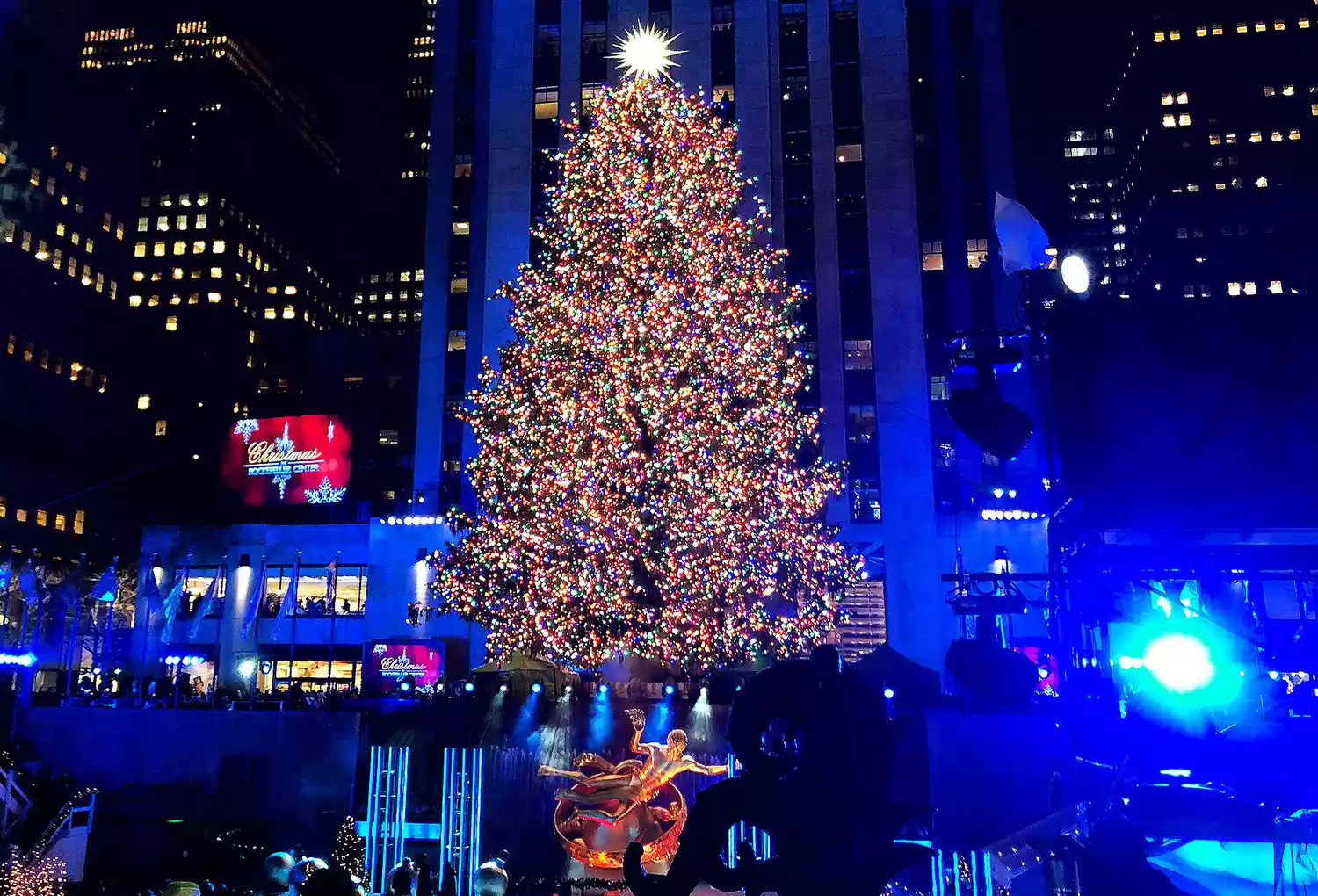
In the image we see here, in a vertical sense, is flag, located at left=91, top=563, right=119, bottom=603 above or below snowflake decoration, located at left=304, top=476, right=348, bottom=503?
below

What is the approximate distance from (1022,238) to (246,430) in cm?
3794

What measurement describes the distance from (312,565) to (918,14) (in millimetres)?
32953

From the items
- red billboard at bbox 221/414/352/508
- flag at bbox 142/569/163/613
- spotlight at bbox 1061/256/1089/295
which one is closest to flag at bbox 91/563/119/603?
flag at bbox 142/569/163/613

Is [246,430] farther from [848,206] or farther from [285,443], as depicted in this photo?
[848,206]

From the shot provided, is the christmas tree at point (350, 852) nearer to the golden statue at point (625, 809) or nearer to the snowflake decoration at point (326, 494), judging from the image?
the golden statue at point (625, 809)

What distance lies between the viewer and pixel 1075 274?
784cm

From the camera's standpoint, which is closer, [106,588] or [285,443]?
Result: [106,588]

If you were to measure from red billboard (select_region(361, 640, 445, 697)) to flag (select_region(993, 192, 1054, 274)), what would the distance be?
27.6 metres

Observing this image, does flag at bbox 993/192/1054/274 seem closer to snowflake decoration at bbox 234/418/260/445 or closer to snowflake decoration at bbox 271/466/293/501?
snowflake decoration at bbox 271/466/293/501

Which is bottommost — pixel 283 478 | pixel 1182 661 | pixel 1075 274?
pixel 1182 661

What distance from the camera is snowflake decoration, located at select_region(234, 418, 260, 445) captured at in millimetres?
39656

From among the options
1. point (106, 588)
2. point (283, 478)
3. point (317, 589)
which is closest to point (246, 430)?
point (283, 478)

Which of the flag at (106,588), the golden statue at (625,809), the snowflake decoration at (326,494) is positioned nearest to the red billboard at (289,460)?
the snowflake decoration at (326,494)

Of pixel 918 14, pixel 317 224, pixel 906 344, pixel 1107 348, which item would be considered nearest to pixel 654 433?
pixel 1107 348
